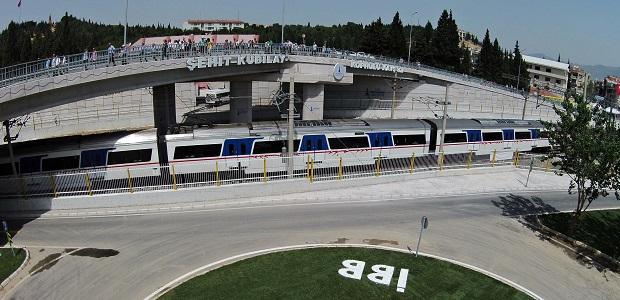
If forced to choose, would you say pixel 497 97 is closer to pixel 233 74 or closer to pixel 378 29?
pixel 378 29

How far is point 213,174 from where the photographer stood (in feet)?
85.5

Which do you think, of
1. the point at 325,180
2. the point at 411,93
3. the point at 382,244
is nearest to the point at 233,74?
the point at 325,180

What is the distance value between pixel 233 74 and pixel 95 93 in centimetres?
1312

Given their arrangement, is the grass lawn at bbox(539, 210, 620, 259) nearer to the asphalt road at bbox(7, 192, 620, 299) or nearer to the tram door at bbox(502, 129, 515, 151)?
the asphalt road at bbox(7, 192, 620, 299)

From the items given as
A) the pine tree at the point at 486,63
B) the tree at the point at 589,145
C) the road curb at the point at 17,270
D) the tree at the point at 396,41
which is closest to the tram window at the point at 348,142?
the tree at the point at 589,145

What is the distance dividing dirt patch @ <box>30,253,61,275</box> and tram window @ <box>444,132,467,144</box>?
25.8m

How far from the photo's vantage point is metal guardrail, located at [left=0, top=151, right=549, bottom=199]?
23391 mm

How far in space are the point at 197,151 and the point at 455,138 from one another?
61.0 feet

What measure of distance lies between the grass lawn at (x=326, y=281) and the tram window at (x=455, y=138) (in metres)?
17.6

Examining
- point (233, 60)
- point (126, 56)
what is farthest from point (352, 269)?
point (233, 60)

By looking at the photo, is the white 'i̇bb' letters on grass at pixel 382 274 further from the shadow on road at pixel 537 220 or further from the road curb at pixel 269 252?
the shadow on road at pixel 537 220

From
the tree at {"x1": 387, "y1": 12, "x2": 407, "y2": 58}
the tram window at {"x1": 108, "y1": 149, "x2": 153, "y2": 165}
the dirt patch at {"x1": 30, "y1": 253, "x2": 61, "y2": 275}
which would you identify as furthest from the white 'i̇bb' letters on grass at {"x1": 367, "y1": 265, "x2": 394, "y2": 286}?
the tree at {"x1": 387, "y1": 12, "x2": 407, "y2": 58}

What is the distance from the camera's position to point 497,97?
6850 centimetres

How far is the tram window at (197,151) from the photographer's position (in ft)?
87.2
